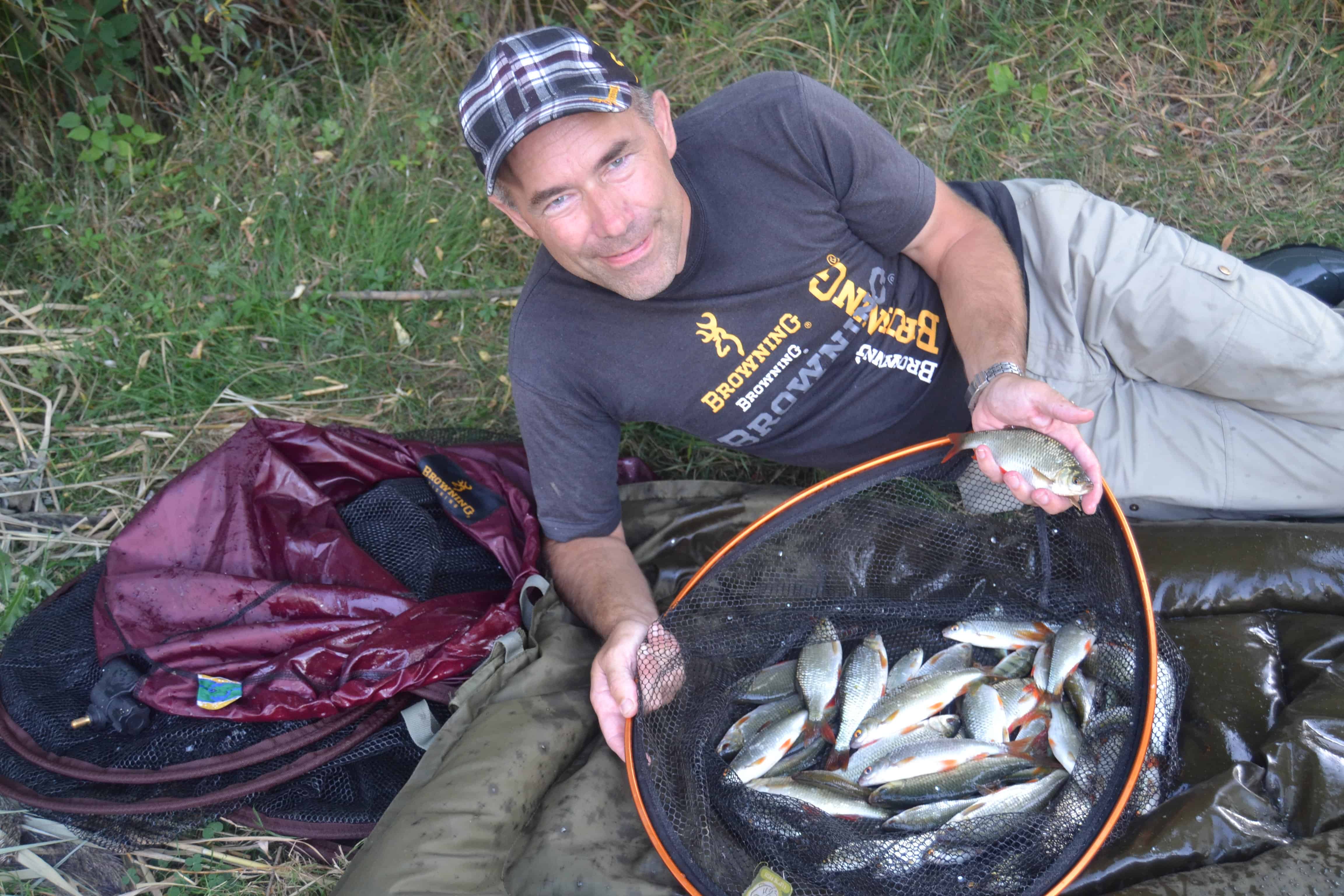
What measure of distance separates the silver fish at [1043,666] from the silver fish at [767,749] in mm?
532

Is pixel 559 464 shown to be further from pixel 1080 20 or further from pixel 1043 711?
pixel 1080 20

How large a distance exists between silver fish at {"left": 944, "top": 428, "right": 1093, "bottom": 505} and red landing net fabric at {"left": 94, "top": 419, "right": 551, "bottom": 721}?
1321 millimetres

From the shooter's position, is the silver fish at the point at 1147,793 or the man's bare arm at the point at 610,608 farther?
the man's bare arm at the point at 610,608

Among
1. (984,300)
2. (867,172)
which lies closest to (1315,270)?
(984,300)

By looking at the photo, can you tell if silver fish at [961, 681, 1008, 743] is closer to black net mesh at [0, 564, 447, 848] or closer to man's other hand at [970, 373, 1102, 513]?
man's other hand at [970, 373, 1102, 513]

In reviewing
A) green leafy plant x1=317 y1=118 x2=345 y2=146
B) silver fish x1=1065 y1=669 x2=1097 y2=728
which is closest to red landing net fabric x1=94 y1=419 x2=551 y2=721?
silver fish x1=1065 y1=669 x2=1097 y2=728

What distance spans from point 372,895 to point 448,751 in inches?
15.6

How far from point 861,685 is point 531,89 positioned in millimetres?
1495

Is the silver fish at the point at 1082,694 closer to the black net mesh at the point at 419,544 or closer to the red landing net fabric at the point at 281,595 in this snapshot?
the red landing net fabric at the point at 281,595

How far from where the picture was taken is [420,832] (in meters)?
1.87

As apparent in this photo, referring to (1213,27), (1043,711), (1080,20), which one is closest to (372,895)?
(1043,711)

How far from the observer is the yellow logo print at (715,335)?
7.48 ft

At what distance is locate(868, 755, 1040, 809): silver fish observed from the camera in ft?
6.45

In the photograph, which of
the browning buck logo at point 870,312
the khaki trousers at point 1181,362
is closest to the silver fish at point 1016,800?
the khaki trousers at point 1181,362
